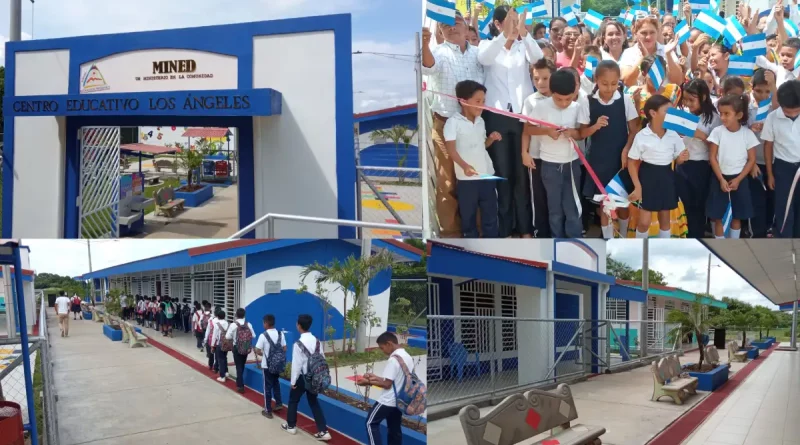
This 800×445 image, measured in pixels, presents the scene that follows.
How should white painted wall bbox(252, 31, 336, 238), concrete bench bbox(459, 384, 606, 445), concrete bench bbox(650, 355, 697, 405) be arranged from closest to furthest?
concrete bench bbox(459, 384, 606, 445), concrete bench bbox(650, 355, 697, 405), white painted wall bbox(252, 31, 336, 238)

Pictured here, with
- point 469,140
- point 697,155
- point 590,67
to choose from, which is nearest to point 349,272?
point 469,140

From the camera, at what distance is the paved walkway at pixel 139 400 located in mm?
2748

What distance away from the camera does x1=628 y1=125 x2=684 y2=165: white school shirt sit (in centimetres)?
266

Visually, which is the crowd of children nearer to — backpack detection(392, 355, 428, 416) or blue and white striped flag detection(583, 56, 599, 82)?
blue and white striped flag detection(583, 56, 599, 82)

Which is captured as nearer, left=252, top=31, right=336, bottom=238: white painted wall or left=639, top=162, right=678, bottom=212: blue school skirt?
left=639, top=162, right=678, bottom=212: blue school skirt

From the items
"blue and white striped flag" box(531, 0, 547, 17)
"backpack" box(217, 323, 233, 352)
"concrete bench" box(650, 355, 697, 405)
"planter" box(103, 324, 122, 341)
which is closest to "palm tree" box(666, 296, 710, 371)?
"concrete bench" box(650, 355, 697, 405)

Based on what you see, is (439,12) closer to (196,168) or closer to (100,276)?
(100,276)

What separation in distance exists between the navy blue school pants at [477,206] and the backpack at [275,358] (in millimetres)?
1055

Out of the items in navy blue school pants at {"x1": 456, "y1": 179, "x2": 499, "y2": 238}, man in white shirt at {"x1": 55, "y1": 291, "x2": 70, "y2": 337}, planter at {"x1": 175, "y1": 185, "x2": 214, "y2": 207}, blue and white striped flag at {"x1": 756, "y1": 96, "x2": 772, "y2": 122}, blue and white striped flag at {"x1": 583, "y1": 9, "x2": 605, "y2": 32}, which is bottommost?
man in white shirt at {"x1": 55, "y1": 291, "x2": 70, "y2": 337}

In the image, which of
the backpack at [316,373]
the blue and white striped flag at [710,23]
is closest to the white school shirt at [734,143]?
the blue and white striped flag at [710,23]

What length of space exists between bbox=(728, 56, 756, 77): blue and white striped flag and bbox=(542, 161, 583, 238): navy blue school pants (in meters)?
0.86

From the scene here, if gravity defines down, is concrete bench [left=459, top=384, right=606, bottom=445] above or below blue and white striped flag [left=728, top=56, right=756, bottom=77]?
below

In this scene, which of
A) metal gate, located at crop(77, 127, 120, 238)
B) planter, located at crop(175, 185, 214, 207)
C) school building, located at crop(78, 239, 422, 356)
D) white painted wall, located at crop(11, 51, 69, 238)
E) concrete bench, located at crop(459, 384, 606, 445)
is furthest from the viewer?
planter, located at crop(175, 185, 214, 207)

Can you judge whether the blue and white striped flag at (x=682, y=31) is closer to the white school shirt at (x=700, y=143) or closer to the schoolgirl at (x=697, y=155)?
the schoolgirl at (x=697, y=155)
